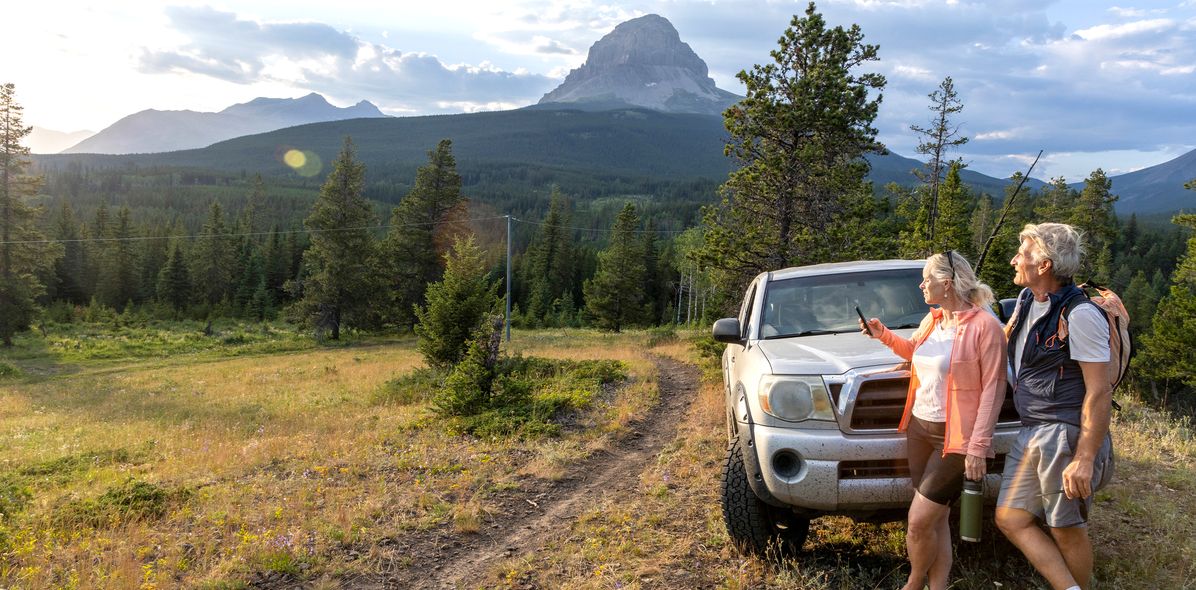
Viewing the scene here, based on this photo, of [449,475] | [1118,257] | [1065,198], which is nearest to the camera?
[449,475]

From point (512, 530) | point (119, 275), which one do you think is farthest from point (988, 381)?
point (119, 275)

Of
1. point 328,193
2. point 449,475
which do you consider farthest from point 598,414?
point 328,193

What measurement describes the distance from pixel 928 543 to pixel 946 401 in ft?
2.77

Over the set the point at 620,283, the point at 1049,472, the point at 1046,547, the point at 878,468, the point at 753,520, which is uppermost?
the point at 1049,472

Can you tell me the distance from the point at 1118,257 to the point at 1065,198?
149 ft

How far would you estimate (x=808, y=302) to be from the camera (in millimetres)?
5688

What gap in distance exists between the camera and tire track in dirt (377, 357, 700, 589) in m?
5.05

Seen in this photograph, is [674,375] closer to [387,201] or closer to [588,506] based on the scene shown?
[588,506]

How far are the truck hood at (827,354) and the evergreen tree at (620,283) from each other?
133 feet

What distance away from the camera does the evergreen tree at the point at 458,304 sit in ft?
44.1

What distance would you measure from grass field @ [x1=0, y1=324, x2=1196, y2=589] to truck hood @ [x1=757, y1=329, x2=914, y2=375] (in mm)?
1396

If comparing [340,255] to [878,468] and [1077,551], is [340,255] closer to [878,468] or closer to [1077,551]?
[878,468]

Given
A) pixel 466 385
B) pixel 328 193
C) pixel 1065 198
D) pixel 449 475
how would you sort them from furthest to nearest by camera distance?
pixel 1065 198, pixel 328 193, pixel 466 385, pixel 449 475

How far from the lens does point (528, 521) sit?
20.4 ft
